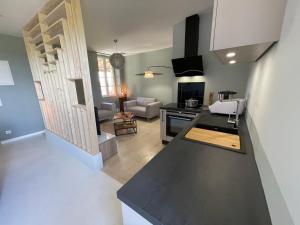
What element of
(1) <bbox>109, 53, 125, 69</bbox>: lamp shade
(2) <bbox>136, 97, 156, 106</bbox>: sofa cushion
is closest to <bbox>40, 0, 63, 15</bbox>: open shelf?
(1) <bbox>109, 53, 125, 69</bbox>: lamp shade

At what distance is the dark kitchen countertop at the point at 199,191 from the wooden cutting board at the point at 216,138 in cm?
16

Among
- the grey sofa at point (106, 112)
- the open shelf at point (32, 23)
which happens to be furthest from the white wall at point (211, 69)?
the grey sofa at point (106, 112)

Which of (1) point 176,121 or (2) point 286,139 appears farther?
(1) point 176,121

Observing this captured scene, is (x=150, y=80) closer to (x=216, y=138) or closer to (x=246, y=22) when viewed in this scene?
(x=216, y=138)

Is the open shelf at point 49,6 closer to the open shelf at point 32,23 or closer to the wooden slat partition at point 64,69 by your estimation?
the wooden slat partition at point 64,69

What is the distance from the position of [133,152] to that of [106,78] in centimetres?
459

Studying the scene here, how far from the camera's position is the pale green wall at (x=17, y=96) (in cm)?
323

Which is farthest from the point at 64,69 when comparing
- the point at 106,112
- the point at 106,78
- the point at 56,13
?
the point at 106,78

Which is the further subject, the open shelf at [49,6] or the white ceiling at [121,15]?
the white ceiling at [121,15]

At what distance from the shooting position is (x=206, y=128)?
170cm

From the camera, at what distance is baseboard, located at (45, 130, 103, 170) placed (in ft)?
7.43

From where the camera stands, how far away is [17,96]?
344 cm

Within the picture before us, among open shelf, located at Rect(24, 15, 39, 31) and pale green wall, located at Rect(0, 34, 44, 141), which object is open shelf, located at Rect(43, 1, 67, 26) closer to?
open shelf, located at Rect(24, 15, 39, 31)

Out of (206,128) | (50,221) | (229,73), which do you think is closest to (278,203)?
(206,128)
